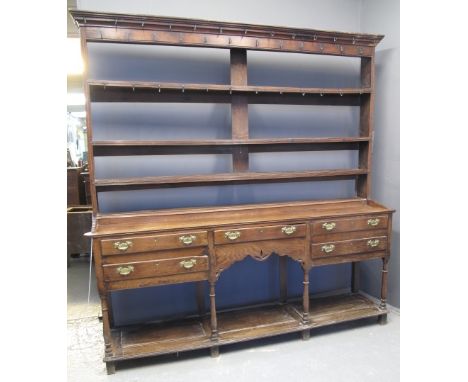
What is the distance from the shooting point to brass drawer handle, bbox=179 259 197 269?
2.03 m

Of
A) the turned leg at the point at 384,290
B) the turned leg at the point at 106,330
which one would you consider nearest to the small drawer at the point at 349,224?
the turned leg at the point at 384,290

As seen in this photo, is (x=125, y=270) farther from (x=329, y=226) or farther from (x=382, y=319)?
(x=382, y=319)

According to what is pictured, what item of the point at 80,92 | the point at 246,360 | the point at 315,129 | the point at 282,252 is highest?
the point at 80,92

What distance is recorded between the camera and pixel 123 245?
193 centimetres

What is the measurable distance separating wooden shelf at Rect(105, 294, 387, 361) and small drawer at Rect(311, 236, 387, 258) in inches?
19.6

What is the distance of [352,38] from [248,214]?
1500mm

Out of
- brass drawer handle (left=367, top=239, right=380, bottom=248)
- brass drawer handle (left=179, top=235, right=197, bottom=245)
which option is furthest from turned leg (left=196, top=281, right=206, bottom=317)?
brass drawer handle (left=367, top=239, right=380, bottom=248)

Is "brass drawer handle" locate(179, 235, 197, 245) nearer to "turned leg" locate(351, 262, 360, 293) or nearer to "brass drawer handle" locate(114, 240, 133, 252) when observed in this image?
"brass drawer handle" locate(114, 240, 133, 252)

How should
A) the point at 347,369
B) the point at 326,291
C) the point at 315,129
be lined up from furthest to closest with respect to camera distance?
1. the point at 326,291
2. the point at 315,129
3. the point at 347,369

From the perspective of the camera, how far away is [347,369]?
2.00 m

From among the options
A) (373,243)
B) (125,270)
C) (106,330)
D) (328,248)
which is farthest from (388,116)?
(106,330)

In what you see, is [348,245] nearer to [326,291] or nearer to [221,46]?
[326,291]

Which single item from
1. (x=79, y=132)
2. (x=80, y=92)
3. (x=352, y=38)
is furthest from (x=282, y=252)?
(x=80, y=92)

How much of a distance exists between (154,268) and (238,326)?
0.81 m
